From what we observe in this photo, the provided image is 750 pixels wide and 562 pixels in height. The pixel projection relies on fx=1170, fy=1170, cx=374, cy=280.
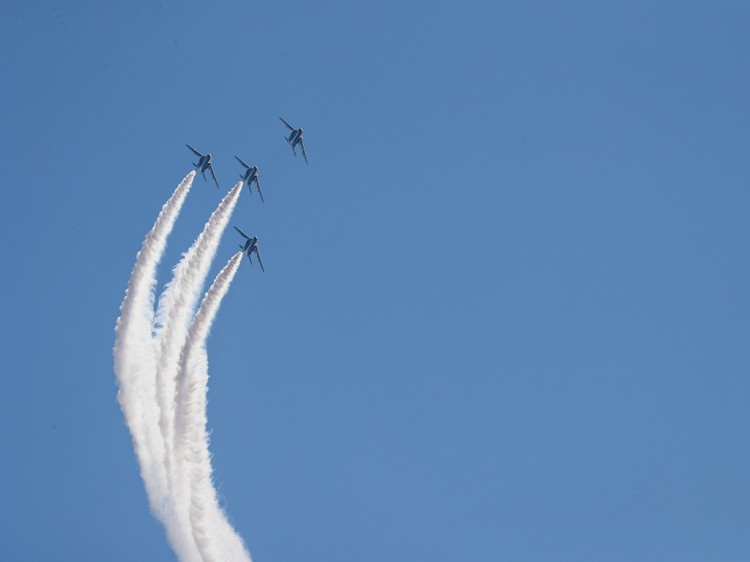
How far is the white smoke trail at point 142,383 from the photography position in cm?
5709

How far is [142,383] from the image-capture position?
191 ft

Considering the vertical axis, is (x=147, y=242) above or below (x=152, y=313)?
above

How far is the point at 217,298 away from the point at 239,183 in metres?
7.74

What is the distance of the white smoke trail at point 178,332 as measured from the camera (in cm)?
5719

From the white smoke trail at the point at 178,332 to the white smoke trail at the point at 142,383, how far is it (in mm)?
357

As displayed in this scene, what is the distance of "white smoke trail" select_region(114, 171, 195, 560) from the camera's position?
57.1m

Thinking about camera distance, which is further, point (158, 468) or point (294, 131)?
point (294, 131)

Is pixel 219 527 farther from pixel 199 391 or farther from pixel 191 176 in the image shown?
pixel 191 176

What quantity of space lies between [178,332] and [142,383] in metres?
3.10

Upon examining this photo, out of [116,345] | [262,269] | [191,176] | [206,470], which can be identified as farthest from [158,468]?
[191,176]

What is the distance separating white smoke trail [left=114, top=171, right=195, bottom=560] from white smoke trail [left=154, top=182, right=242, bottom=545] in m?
0.36

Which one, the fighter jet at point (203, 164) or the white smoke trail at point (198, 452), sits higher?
the fighter jet at point (203, 164)

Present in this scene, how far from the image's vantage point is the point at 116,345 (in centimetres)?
5834

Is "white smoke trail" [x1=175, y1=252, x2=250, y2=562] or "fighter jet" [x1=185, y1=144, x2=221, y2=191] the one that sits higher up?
"fighter jet" [x1=185, y1=144, x2=221, y2=191]
